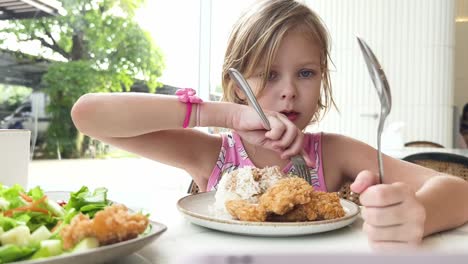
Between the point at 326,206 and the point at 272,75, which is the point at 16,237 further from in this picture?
the point at 272,75

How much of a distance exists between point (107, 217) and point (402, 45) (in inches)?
141

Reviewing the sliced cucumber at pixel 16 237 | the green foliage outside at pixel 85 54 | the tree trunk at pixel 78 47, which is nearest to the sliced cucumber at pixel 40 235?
the sliced cucumber at pixel 16 237

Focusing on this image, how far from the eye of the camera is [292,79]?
3.35ft

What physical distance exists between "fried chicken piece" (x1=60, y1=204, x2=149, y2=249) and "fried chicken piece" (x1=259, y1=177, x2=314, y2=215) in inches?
7.7

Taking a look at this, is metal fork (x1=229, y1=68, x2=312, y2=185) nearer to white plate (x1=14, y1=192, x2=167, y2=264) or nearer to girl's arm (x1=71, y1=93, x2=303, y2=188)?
girl's arm (x1=71, y1=93, x2=303, y2=188)

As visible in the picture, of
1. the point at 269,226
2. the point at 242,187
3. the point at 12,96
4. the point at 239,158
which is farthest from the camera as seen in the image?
the point at 12,96

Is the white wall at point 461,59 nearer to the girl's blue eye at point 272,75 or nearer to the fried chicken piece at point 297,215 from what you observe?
the girl's blue eye at point 272,75

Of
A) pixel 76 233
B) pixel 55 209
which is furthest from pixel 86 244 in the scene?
pixel 55 209

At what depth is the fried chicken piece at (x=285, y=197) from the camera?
0.54 m

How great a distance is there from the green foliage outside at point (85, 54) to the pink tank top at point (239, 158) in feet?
7.50

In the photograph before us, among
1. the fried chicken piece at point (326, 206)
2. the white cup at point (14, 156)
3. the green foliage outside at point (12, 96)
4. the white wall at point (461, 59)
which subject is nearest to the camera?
the fried chicken piece at point (326, 206)

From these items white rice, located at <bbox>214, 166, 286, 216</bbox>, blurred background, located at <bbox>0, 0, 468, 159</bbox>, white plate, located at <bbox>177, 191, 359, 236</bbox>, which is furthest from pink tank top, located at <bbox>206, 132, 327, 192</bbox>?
blurred background, located at <bbox>0, 0, 468, 159</bbox>

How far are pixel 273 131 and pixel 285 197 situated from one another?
12.8 inches

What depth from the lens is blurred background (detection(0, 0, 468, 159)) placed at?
3.15 metres
